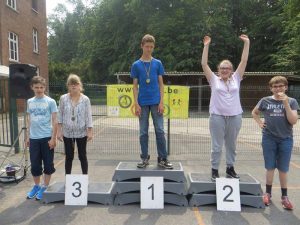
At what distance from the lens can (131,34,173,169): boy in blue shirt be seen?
5.60 meters

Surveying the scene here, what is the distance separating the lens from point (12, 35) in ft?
78.0

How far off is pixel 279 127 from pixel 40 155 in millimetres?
3574

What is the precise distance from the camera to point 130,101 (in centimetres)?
909

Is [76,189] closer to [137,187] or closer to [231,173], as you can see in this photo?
[137,187]

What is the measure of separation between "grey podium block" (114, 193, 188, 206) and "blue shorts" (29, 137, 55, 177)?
1.20 m

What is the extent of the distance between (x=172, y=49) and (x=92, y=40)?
12590mm

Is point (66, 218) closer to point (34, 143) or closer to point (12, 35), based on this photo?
point (34, 143)

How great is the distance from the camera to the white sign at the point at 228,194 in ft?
17.2

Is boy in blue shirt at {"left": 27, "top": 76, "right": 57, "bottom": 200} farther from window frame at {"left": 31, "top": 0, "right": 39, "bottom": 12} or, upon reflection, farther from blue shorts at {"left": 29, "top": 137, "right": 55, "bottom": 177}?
window frame at {"left": 31, "top": 0, "right": 39, "bottom": 12}

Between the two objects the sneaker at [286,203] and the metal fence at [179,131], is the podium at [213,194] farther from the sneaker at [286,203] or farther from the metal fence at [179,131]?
the metal fence at [179,131]

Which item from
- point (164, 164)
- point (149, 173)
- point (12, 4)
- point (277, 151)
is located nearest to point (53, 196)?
point (149, 173)

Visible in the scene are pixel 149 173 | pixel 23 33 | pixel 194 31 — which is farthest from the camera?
pixel 194 31

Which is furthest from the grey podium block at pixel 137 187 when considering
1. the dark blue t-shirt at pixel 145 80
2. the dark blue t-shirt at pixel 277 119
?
the dark blue t-shirt at pixel 277 119

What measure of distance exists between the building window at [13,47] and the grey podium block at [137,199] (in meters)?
20.0
